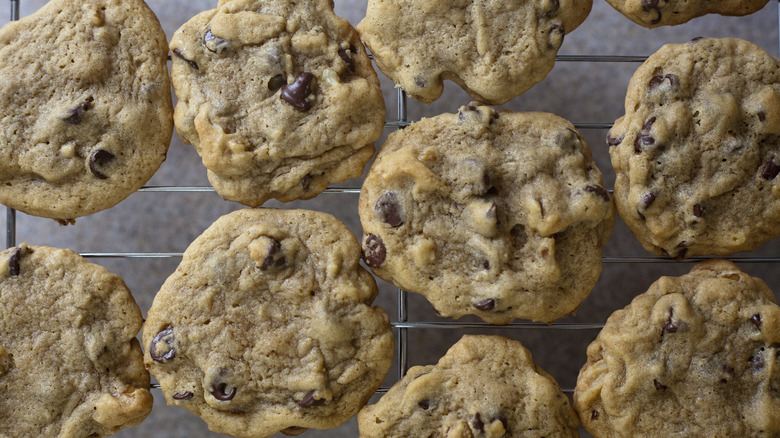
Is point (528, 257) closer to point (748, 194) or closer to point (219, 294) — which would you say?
point (748, 194)

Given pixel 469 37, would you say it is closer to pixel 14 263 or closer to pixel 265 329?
pixel 265 329

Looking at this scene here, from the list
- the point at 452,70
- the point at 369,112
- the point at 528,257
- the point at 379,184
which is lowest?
the point at 528,257

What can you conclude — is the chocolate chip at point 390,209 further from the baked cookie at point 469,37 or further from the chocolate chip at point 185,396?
the chocolate chip at point 185,396

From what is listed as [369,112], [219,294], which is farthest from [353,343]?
[369,112]

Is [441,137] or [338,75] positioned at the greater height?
[338,75]
